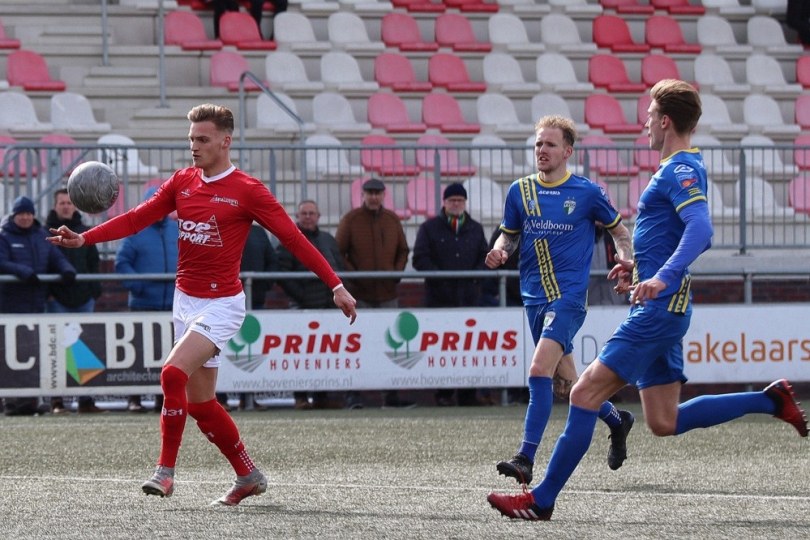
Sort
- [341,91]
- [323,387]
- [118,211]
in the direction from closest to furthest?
1. [323,387]
2. [118,211]
3. [341,91]

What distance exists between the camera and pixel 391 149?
15938mm

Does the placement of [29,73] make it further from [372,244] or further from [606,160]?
[606,160]

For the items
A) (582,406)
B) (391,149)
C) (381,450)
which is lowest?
(381,450)

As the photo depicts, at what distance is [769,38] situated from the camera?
21.9m

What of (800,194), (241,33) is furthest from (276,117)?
(800,194)

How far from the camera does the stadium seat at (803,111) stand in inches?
805

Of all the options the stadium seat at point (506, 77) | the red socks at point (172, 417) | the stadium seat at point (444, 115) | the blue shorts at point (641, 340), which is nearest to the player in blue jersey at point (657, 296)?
the blue shorts at point (641, 340)

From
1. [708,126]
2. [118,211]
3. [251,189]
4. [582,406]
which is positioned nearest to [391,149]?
[118,211]

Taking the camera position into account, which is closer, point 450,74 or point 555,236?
point 555,236

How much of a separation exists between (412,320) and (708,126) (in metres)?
7.52

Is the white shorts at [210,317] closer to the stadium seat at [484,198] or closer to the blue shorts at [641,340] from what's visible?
the blue shorts at [641,340]

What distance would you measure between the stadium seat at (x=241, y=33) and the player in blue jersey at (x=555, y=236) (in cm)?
1190

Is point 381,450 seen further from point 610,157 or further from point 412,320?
point 610,157

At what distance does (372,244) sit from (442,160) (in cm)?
190
